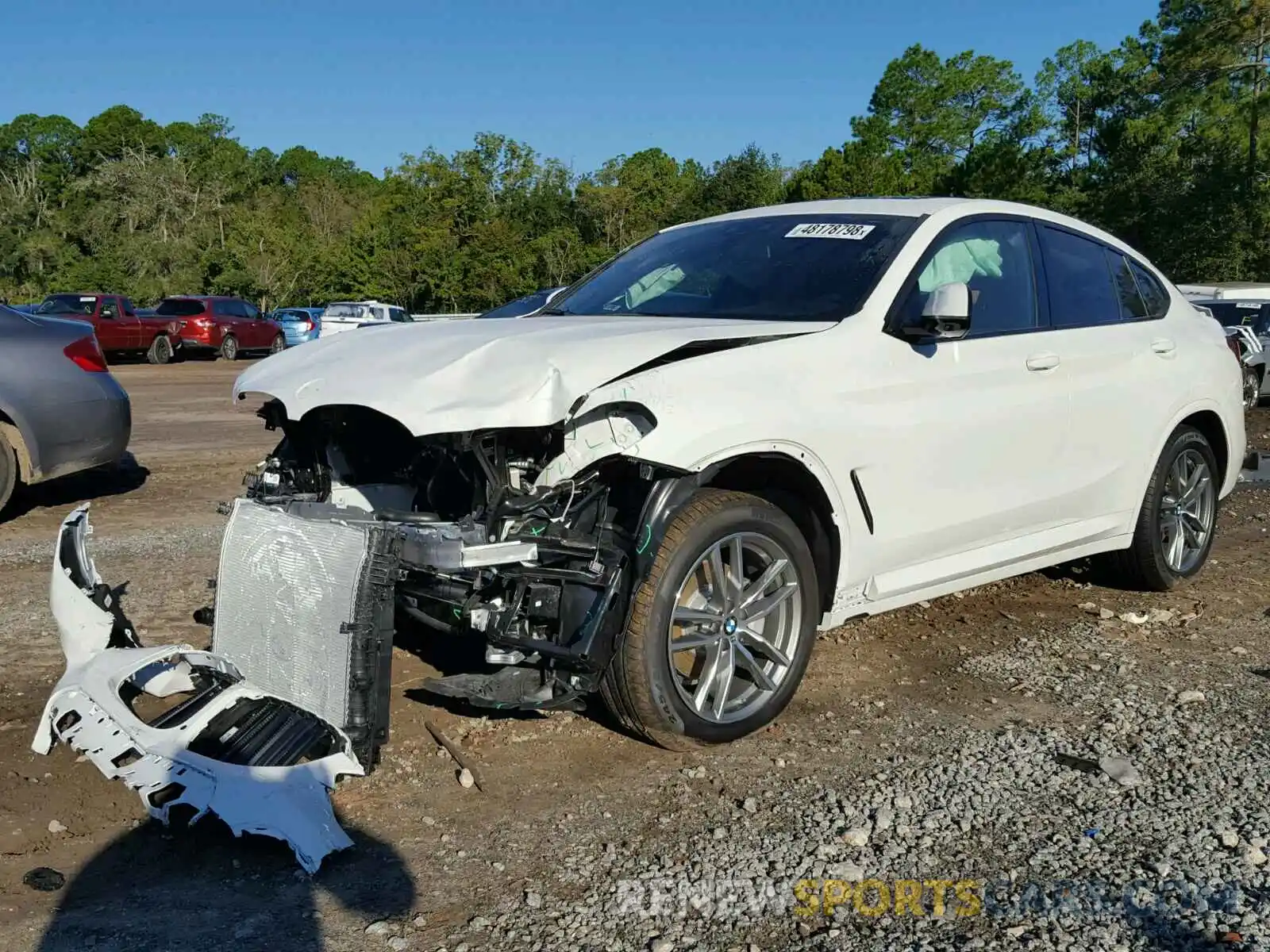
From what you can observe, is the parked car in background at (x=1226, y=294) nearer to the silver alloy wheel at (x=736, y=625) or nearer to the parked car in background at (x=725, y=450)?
the parked car in background at (x=725, y=450)

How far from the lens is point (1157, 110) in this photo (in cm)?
5306

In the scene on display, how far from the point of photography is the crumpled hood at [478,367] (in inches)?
132

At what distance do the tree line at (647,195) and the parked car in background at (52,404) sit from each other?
140 ft

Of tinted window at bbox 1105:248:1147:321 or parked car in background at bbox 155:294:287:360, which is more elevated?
tinted window at bbox 1105:248:1147:321

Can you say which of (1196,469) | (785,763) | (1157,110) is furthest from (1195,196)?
(785,763)

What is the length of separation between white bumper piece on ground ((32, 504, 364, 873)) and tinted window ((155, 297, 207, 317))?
2754 cm

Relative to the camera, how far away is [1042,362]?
4.70m

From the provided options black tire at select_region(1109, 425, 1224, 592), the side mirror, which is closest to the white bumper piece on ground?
the side mirror

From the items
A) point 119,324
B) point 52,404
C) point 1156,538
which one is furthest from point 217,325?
point 1156,538

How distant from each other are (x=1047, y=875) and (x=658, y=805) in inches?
43.3

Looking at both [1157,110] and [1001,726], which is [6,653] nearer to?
[1001,726]

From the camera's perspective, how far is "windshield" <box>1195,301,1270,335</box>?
56.2 feet
